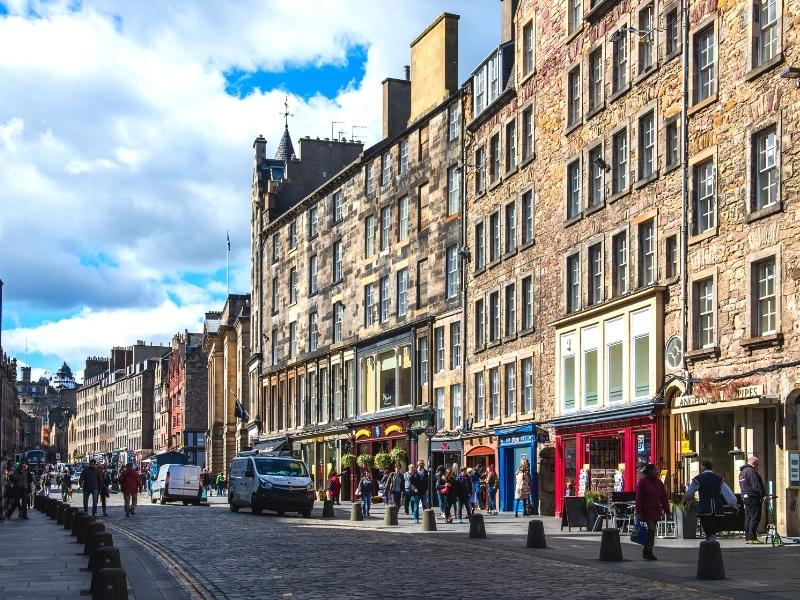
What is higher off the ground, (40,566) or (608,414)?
(608,414)

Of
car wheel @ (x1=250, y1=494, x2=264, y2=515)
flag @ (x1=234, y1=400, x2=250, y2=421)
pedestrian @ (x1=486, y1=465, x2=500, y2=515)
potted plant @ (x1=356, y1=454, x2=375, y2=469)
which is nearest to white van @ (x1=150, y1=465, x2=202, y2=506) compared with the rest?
potted plant @ (x1=356, y1=454, x2=375, y2=469)

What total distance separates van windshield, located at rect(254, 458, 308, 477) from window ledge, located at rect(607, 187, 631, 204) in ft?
44.3

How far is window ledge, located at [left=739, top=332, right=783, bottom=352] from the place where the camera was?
27455mm

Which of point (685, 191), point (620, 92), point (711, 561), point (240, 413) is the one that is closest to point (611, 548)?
point (711, 561)

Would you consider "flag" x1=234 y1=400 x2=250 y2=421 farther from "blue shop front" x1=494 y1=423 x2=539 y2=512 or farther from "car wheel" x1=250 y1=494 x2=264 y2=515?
"car wheel" x1=250 y1=494 x2=264 y2=515

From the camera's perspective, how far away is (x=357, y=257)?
61562 mm

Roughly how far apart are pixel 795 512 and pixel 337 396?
1521 inches

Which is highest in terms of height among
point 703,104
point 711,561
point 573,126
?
point 573,126

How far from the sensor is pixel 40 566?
20.2 m

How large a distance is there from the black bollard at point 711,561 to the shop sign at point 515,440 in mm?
23608

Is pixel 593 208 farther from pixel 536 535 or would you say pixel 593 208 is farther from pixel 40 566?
pixel 40 566

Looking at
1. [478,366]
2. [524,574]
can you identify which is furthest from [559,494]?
[524,574]

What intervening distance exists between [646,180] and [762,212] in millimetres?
5976

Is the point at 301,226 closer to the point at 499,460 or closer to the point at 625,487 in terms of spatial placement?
the point at 499,460
